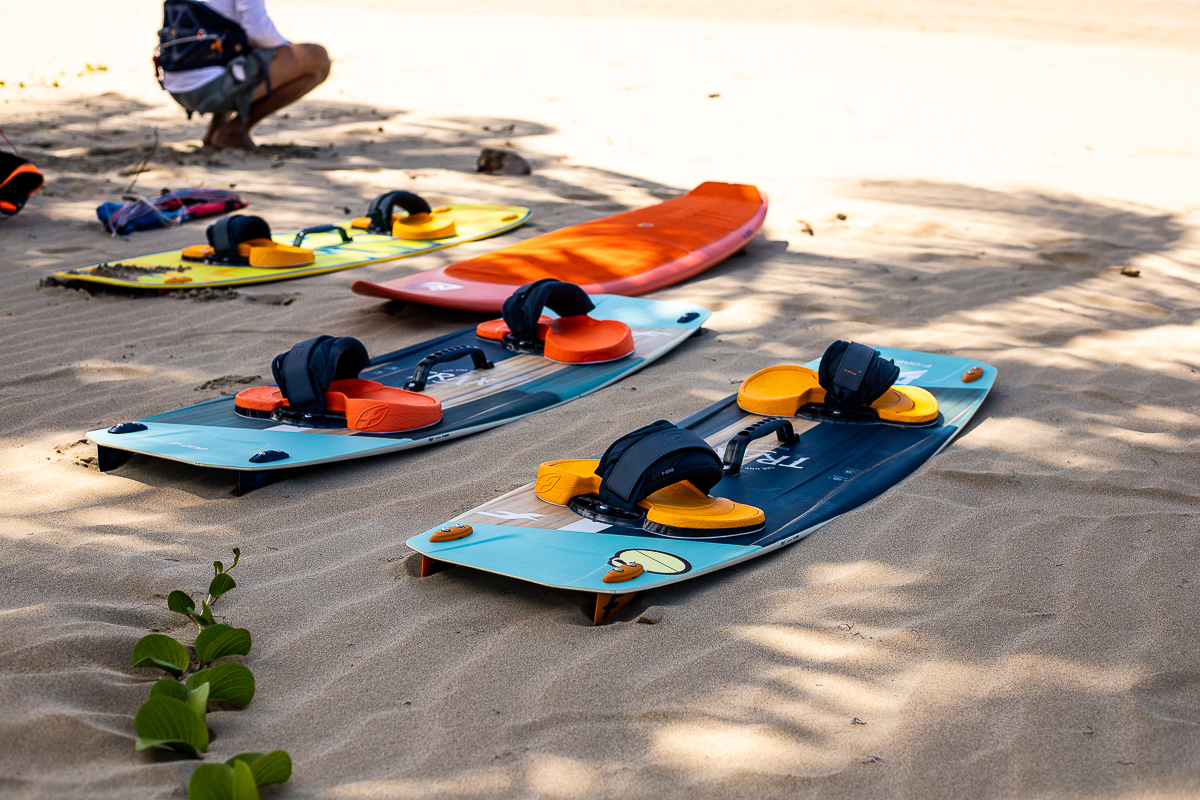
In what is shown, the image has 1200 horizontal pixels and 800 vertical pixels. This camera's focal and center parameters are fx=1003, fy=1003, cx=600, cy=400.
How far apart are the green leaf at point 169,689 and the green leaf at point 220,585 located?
41 centimetres

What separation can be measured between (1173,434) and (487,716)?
259 cm

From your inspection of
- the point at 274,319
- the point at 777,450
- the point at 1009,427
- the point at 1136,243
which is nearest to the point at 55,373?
the point at 274,319

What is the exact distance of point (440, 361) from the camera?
147 inches

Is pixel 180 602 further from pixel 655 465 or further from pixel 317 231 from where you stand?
pixel 317 231

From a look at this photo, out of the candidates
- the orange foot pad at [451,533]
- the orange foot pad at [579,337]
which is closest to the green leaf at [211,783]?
the orange foot pad at [451,533]

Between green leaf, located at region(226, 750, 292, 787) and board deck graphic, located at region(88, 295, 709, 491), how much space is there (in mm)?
1404

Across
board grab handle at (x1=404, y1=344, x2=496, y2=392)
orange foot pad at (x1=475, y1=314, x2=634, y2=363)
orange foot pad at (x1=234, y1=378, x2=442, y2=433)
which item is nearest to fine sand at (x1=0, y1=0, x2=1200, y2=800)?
orange foot pad at (x1=234, y1=378, x2=442, y2=433)

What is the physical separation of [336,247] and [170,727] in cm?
426

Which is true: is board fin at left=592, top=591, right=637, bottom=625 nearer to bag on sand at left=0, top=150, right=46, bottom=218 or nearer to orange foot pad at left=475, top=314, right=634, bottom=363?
orange foot pad at left=475, top=314, right=634, bottom=363

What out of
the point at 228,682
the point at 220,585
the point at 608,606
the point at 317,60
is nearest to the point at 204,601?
the point at 220,585

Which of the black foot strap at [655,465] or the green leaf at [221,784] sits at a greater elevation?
the black foot strap at [655,465]

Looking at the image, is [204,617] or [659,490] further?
[659,490]

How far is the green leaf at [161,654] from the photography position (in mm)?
1929

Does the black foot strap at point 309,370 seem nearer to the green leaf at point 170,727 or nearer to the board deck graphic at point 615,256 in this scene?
the board deck graphic at point 615,256
